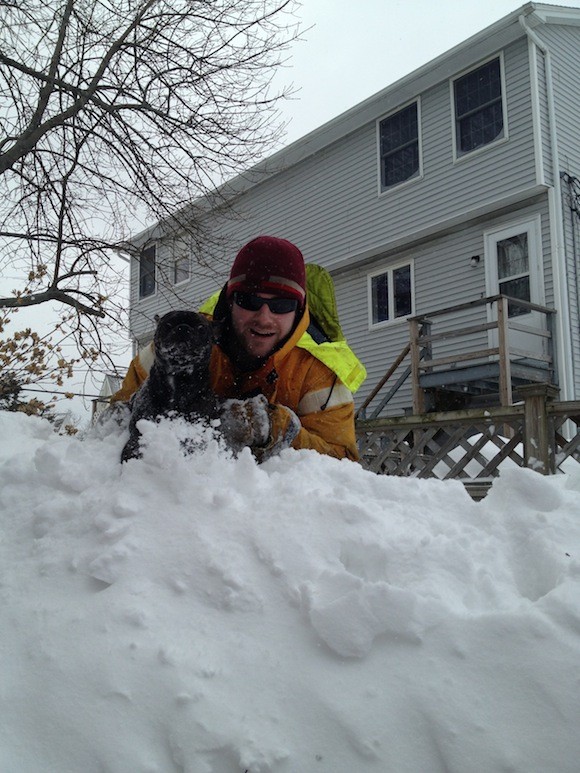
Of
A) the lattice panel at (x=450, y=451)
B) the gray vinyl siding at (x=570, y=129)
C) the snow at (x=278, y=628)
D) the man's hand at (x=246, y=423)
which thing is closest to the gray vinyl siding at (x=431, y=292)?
the gray vinyl siding at (x=570, y=129)

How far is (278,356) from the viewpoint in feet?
7.60

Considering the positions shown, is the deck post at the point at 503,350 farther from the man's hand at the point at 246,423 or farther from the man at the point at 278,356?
the man's hand at the point at 246,423

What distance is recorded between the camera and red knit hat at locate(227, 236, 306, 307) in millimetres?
2287

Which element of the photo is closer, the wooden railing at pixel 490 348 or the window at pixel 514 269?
the wooden railing at pixel 490 348

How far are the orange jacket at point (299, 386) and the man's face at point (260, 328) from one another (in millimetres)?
48

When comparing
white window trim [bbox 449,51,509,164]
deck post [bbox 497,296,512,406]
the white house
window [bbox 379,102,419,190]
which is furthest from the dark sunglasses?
window [bbox 379,102,419,190]

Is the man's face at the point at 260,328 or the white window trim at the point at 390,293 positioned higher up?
the white window trim at the point at 390,293

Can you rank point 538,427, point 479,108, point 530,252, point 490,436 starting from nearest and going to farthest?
point 538,427 < point 490,436 < point 530,252 < point 479,108

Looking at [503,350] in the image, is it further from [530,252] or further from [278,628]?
[278,628]

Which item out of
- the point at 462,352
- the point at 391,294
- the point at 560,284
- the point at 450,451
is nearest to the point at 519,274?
the point at 560,284

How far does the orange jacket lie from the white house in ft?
15.7

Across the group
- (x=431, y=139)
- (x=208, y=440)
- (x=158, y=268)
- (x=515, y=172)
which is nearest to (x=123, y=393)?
(x=208, y=440)

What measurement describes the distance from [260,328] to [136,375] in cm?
63

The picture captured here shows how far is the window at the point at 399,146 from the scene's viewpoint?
1091 cm
